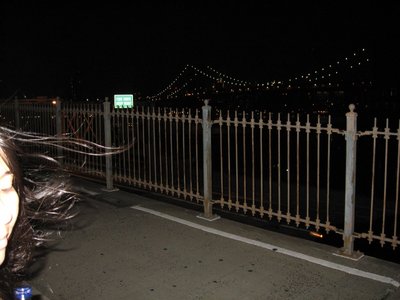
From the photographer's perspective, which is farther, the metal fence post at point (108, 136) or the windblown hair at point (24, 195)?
the metal fence post at point (108, 136)

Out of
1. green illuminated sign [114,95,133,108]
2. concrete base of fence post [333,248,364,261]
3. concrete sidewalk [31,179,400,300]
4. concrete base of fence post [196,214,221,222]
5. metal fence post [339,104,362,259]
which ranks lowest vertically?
concrete sidewalk [31,179,400,300]

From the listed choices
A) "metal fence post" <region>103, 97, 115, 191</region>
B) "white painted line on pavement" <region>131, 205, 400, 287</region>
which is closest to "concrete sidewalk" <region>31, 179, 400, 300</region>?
"white painted line on pavement" <region>131, 205, 400, 287</region>

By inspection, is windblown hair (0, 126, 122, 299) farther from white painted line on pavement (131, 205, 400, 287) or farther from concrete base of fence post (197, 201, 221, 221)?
concrete base of fence post (197, 201, 221, 221)

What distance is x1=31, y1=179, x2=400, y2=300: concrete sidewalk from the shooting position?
4133 mm

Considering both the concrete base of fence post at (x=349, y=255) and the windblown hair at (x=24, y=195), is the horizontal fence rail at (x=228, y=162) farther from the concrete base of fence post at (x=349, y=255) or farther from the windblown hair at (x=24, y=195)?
the windblown hair at (x=24, y=195)

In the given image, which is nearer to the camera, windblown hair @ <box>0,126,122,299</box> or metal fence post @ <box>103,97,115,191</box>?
windblown hair @ <box>0,126,122,299</box>

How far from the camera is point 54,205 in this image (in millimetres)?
1716

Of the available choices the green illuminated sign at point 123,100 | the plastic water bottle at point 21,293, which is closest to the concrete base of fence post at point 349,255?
the plastic water bottle at point 21,293

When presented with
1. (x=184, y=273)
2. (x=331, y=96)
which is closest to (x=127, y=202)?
(x=184, y=273)

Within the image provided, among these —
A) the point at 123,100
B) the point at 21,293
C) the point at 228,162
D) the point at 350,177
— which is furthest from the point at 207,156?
the point at 123,100

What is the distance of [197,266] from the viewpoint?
15.4 feet

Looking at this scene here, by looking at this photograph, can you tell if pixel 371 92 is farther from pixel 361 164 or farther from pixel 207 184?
pixel 207 184

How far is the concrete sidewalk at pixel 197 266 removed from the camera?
4.13 meters

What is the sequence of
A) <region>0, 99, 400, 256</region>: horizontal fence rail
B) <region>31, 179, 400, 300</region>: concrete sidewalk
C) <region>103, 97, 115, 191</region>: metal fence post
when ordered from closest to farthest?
<region>31, 179, 400, 300</region>: concrete sidewalk → <region>0, 99, 400, 256</region>: horizontal fence rail → <region>103, 97, 115, 191</region>: metal fence post
